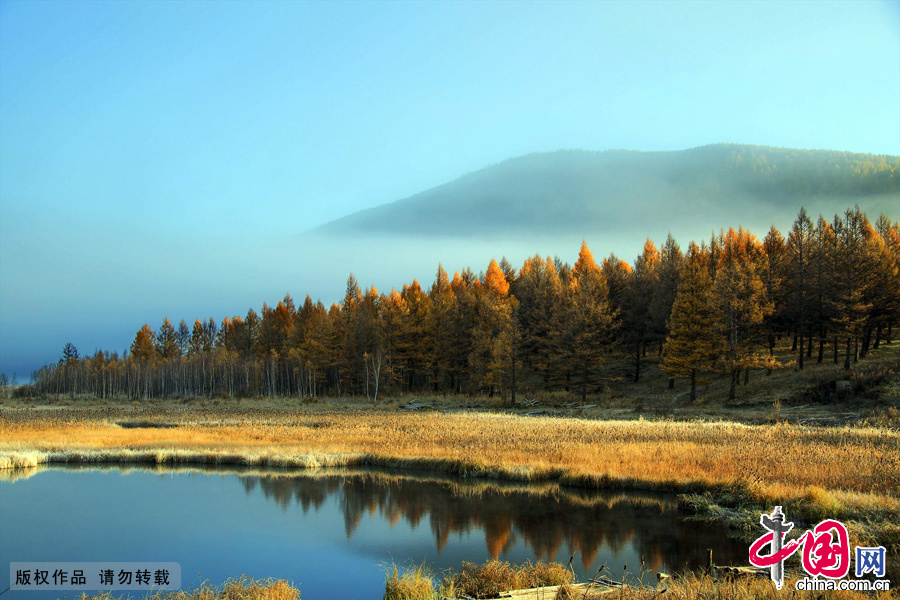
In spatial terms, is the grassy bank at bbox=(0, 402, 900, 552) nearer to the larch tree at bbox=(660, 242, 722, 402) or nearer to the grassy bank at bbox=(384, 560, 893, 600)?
the grassy bank at bbox=(384, 560, 893, 600)

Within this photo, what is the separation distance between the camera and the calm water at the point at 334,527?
1461 cm

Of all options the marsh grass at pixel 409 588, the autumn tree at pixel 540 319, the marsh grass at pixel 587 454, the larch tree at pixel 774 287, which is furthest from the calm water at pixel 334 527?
the larch tree at pixel 774 287

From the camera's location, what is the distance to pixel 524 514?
18656mm

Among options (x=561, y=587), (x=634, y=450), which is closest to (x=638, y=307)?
(x=634, y=450)

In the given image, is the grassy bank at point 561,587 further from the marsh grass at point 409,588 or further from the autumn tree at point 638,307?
the autumn tree at point 638,307

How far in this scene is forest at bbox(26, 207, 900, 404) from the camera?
2048 inches

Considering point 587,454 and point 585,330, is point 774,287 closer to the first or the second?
point 585,330

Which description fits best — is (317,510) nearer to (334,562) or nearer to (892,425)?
(334,562)

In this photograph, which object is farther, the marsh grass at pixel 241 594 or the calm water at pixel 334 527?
the calm water at pixel 334 527

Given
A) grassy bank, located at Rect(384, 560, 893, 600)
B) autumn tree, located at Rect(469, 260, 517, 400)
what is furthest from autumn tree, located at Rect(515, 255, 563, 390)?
grassy bank, located at Rect(384, 560, 893, 600)

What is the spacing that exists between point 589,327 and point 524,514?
43.2 metres

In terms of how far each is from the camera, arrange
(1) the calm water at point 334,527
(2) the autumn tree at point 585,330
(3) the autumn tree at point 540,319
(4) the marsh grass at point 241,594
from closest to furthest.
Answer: (4) the marsh grass at point 241,594 < (1) the calm water at point 334,527 < (2) the autumn tree at point 585,330 < (3) the autumn tree at point 540,319

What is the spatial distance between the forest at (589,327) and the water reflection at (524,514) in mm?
33797

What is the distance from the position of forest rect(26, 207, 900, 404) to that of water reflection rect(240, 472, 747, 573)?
1331 inches
